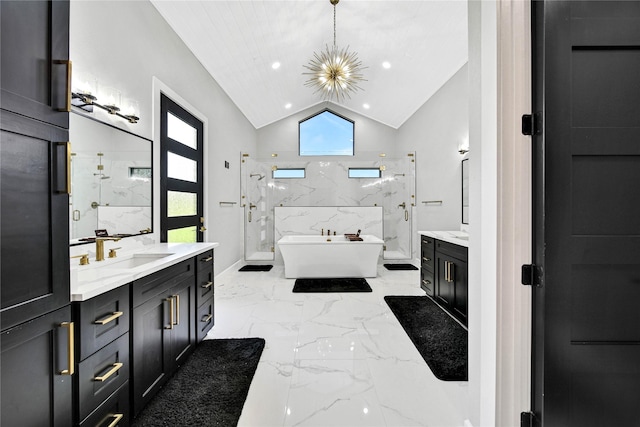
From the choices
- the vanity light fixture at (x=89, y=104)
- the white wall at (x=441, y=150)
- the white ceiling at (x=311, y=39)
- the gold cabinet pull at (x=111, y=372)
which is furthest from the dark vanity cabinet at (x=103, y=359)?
the white wall at (x=441, y=150)

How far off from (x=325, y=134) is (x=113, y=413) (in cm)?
635

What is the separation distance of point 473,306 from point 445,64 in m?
3.92

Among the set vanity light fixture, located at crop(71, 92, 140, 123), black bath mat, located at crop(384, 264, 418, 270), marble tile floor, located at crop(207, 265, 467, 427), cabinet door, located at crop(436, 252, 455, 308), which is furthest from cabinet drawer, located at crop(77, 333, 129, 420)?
black bath mat, located at crop(384, 264, 418, 270)

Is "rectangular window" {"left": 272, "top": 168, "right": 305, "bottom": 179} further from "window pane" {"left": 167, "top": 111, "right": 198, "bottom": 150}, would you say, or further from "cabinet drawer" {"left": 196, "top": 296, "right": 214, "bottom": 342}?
"cabinet drawer" {"left": 196, "top": 296, "right": 214, "bottom": 342}

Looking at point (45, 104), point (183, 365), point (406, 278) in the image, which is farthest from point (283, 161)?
point (45, 104)

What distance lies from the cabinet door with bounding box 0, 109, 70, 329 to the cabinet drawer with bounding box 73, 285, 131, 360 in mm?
133

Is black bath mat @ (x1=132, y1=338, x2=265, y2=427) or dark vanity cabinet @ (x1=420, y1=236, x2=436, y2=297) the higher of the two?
dark vanity cabinet @ (x1=420, y1=236, x2=436, y2=297)

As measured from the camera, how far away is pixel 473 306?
141 centimetres

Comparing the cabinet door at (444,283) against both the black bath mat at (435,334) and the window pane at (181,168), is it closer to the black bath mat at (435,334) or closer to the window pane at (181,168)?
the black bath mat at (435,334)

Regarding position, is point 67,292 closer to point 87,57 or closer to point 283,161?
point 87,57

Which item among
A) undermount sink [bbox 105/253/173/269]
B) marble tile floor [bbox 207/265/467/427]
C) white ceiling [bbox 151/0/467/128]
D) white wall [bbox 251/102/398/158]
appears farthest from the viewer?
white wall [bbox 251/102/398/158]

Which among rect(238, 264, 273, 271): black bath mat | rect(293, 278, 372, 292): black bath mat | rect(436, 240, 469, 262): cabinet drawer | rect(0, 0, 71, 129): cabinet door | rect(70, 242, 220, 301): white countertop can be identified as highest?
rect(0, 0, 71, 129): cabinet door

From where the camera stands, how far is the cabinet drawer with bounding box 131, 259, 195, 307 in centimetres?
150

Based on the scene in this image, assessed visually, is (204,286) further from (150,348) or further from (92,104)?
(92,104)
